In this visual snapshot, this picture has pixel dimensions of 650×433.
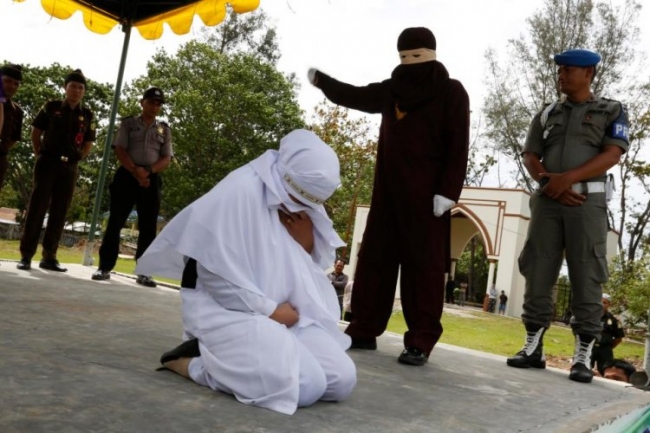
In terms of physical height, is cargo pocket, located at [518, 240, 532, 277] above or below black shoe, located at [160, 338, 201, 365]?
above

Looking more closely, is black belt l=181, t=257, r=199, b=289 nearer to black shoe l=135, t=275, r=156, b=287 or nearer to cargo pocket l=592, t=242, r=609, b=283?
cargo pocket l=592, t=242, r=609, b=283

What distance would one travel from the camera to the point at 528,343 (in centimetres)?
381

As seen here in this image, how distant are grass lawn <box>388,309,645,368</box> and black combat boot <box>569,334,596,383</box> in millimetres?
5716

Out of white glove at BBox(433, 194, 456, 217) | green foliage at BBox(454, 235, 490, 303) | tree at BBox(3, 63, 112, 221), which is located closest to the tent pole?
white glove at BBox(433, 194, 456, 217)

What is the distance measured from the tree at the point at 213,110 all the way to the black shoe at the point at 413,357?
78.9ft

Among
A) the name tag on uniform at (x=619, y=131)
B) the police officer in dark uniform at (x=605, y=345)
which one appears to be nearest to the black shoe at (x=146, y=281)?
the name tag on uniform at (x=619, y=131)

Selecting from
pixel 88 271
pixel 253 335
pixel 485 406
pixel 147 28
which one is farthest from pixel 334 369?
pixel 147 28

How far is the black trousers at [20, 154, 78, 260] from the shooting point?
547 centimetres

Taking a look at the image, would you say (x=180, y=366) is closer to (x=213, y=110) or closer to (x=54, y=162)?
(x=54, y=162)

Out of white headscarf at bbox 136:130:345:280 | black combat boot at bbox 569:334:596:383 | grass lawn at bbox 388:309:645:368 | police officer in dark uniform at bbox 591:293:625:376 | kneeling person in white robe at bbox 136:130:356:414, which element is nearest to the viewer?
kneeling person in white robe at bbox 136:130:356:414

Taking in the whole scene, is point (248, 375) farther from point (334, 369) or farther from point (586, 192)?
point (586, 192)

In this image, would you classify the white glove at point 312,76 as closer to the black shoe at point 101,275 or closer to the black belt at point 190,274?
the black belt at point 190,274

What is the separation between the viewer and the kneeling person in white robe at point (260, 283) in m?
2.07

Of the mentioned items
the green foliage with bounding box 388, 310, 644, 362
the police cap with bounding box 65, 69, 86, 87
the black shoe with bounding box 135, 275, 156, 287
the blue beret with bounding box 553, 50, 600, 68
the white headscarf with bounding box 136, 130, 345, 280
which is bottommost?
the green foliage with bounding box 388, 310, 644, 362
